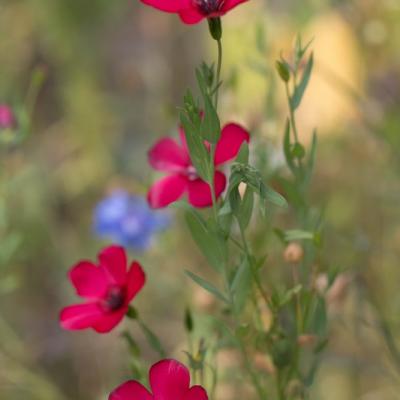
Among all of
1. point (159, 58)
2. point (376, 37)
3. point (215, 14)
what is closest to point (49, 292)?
point (159, 58)

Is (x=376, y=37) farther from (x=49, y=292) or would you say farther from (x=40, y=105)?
(x=40, y=105)

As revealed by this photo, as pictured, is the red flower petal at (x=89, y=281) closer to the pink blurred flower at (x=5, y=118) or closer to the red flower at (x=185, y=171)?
the red flower at (x=185, y=171)

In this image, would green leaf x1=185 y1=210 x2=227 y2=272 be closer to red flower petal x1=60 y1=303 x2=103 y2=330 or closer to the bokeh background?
red flower petal x1=60 y1=303 x2=103 y2=330

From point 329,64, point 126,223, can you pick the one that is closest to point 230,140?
point 126,223

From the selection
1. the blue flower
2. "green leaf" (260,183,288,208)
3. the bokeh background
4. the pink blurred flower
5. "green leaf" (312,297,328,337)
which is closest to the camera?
"green leaf" (260,183,288,208)

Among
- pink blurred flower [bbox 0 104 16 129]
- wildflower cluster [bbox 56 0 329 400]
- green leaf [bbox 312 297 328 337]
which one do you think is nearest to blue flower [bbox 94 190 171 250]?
pink blurred flower [bbox 0 104 16 129]

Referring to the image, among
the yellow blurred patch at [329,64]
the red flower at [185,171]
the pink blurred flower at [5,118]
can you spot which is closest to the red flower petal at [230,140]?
A: the red flower at [185,171]

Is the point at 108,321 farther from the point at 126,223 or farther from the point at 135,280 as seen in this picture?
the point at 126,223
